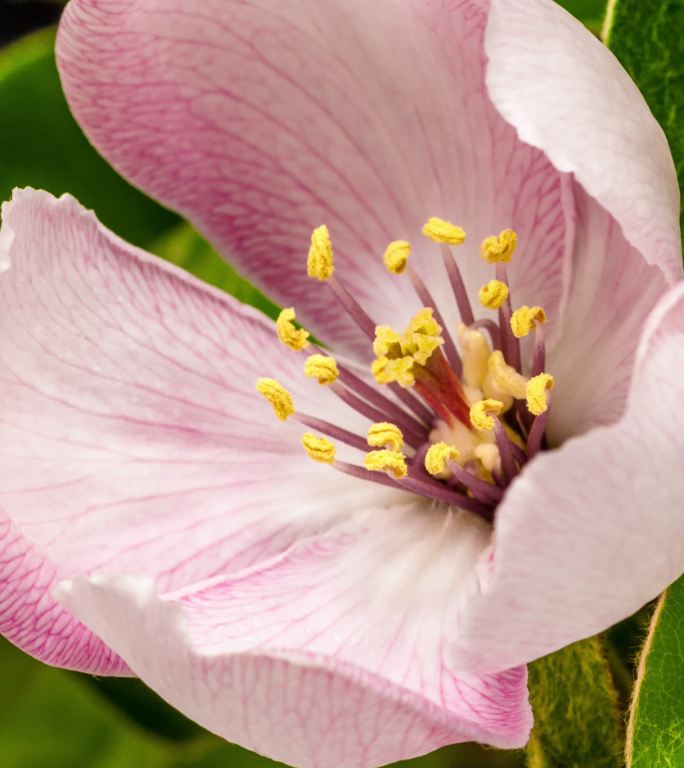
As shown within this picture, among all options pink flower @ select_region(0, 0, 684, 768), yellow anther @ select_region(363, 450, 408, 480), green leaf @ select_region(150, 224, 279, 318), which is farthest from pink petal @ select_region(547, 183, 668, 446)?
green leaf @ select_region(150, 224, 279, 318)

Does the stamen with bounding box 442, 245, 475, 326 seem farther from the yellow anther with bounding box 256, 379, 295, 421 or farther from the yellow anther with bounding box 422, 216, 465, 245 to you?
the yellow anther with bounding box 256, 379, 295, 421

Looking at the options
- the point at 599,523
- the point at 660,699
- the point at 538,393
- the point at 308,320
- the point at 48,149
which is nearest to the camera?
the point at 599,523

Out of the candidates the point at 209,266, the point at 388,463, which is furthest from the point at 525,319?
the point at 209,266

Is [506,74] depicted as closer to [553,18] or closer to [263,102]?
[553,18]

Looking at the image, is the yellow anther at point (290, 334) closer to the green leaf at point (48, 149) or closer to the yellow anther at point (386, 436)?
the yellow anther at point (386, 436)

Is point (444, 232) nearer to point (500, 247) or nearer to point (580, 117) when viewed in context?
point (500, 247)
